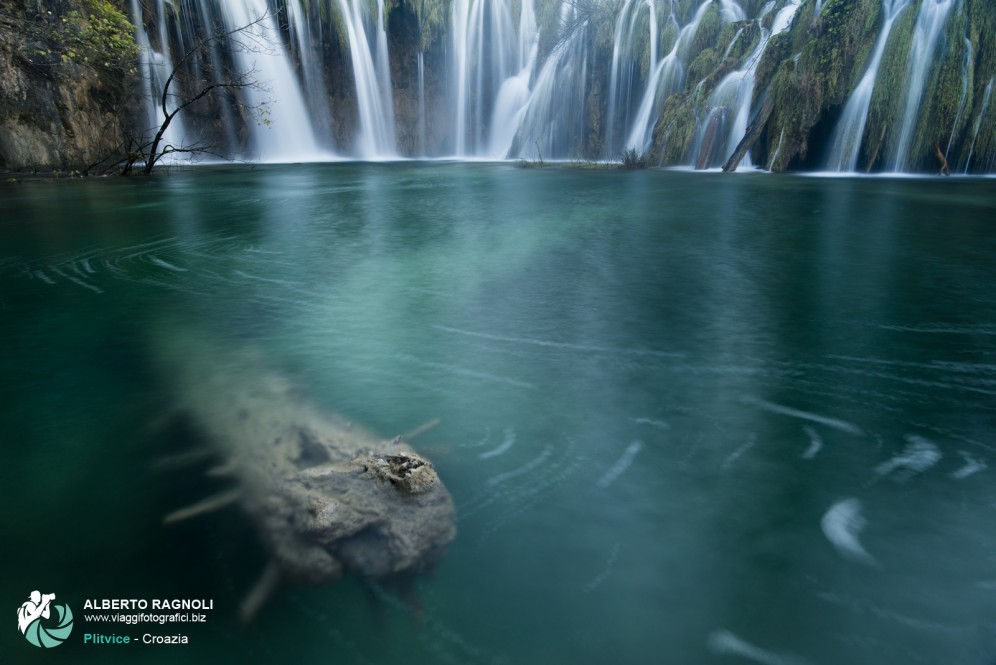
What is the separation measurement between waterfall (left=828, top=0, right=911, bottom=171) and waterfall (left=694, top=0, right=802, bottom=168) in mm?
2771

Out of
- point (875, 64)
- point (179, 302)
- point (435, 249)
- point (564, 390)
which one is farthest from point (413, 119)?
point (564, 390)

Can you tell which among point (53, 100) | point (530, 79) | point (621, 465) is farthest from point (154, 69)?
point (621, 465)

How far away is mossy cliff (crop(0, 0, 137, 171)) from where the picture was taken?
58.0ft

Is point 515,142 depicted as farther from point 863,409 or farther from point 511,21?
point 863,409

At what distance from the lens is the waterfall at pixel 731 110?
19203mm

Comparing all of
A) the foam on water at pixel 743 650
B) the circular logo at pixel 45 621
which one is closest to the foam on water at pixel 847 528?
the foam on water at pixel 743 650

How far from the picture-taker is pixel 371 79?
31.7 metres

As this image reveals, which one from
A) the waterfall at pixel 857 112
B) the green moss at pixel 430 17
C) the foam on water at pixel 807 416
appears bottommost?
the foam on water at pixel 807 416

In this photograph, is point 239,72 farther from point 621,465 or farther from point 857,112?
point 621,465

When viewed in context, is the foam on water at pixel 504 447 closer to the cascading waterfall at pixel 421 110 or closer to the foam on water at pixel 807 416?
the foam on water at pixel 807 416

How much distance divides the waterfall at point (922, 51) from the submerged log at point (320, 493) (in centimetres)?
Answer: 1754

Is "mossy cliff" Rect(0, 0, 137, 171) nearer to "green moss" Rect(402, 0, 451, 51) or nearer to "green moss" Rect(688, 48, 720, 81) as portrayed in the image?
"green moss" Rect(402, 0, 451, 51)

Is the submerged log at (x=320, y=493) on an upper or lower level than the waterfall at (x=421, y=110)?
lower

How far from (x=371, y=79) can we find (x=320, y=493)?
3294 cm
